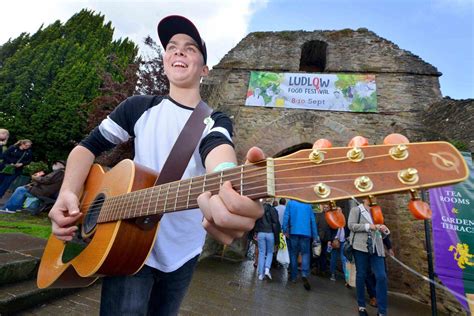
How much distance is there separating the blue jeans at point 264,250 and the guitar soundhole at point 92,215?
442 cm

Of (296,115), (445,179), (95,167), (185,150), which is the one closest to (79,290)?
(95,167)

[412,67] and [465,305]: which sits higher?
[412,67]

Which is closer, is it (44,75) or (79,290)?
(79,290)

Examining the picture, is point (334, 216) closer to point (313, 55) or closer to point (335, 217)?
point (335, 217)

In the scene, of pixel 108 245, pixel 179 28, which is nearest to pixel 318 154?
pixel 108 245

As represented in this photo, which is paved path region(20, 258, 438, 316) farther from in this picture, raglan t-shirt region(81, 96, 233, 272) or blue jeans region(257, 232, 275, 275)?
raglan t-shirt region(81, 96, 233, 272)

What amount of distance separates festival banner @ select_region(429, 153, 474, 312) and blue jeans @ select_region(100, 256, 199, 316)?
4.81 metres

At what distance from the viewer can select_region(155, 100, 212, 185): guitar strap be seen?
4.24 ft

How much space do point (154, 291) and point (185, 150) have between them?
2.73ft

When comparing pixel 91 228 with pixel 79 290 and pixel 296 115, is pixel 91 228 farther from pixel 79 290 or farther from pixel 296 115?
pixel 296 115

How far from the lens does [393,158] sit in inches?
29.7

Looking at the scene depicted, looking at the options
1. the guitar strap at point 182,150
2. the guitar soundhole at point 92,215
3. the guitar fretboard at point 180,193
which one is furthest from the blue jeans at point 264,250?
the guitar strap at point 182,150

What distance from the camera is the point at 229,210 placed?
82cm

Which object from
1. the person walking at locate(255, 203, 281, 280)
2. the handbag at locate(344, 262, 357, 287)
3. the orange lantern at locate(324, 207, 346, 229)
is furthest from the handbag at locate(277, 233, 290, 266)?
the orange lantern at locate(324, 207, 346, 229)
